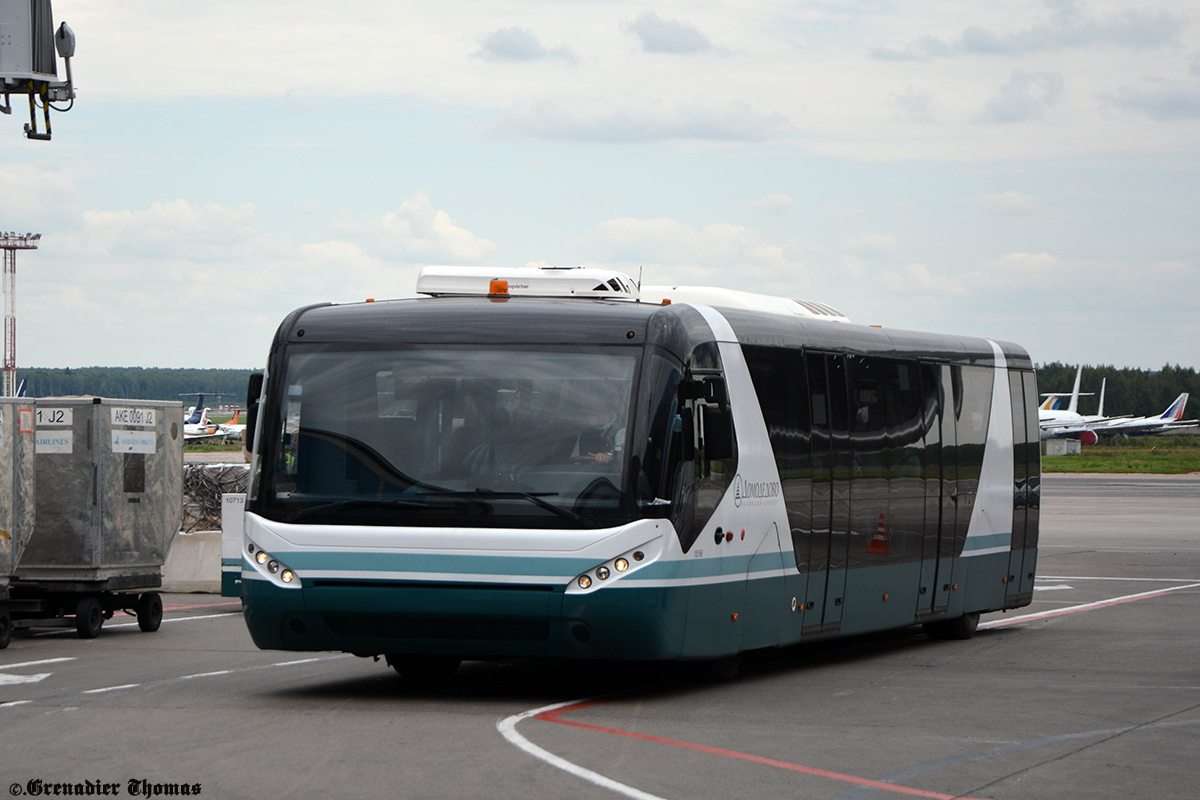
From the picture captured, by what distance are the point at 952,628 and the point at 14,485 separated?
9785 millimetres

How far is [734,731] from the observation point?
1002cm

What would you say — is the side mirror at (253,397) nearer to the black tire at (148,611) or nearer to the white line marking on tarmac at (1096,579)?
the black tire at (148,611)

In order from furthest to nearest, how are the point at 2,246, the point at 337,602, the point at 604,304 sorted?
the point at 2,246 → the point at 604,304 → the point at 337,602

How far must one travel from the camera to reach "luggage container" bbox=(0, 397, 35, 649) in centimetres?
1683

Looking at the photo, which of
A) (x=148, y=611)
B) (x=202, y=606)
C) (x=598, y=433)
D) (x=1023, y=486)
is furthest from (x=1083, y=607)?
(x=598, y=433)

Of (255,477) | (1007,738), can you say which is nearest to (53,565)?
(255,477)

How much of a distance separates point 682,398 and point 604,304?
98cm

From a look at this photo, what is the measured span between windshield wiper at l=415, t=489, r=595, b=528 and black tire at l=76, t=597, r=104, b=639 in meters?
7.60

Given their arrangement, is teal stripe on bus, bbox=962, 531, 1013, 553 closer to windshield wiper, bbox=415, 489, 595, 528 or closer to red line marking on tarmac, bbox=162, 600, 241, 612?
windshield wiper, bbox=415, 489, 595, 528

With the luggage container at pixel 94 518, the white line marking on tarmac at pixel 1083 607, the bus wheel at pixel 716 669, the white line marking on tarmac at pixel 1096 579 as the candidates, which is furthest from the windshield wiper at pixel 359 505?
the white line marking on tarmac at pixel 1096 579

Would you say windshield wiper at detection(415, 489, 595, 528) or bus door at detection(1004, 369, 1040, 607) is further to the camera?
bus door at detection(1004, 369, 1040, 607)

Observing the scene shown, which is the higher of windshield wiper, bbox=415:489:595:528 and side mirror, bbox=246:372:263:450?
side mirror, bbox=246:372:263:450

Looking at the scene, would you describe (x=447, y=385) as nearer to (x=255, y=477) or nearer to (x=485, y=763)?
(x=255, y=477)

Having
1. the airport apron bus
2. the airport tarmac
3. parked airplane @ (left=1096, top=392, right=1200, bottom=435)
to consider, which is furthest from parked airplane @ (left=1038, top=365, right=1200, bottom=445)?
the airport apron bus
